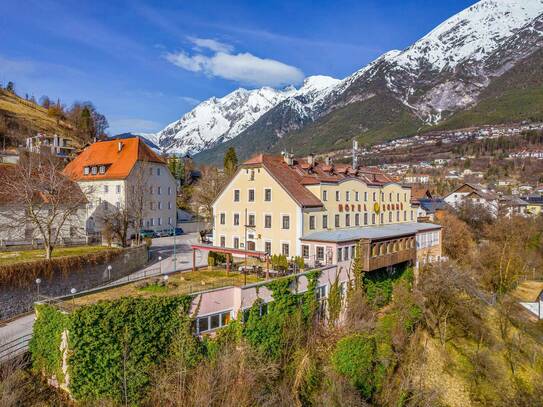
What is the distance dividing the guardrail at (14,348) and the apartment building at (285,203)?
20129 millimetres

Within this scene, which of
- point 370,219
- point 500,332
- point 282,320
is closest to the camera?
point 282,320

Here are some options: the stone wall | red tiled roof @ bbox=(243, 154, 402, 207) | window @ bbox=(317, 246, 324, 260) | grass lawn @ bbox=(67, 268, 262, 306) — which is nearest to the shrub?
grass lawn @ bbox=(67, 268, 262, 306)

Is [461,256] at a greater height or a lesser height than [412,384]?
greater

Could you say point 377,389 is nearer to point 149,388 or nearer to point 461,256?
point 149,388

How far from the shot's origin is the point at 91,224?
5425 cm

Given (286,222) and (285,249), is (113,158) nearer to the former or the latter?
(286,222)

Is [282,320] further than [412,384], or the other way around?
[412,384]

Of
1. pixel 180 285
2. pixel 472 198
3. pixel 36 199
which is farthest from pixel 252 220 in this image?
pixel 472 198

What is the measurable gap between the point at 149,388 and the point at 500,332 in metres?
34.0

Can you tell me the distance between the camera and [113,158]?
198 ft

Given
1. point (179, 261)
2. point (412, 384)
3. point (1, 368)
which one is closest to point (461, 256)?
point (412, 384)

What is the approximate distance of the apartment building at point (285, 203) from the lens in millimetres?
36156

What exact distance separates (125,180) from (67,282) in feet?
91.5

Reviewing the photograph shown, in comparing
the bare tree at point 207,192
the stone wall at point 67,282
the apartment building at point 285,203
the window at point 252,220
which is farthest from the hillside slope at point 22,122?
the window at point 252,220
